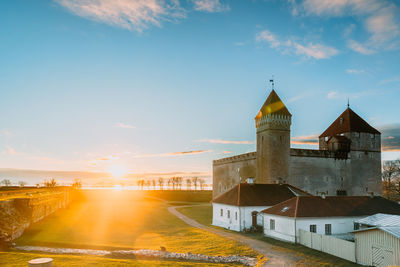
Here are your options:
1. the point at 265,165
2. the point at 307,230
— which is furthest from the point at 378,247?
the point at 265,165

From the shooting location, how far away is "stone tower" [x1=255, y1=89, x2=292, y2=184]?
161 ft

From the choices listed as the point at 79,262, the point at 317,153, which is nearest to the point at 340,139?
the point at 317,153

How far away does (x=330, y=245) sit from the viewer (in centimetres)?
2462

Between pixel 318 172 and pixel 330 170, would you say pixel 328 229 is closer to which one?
pixel 318 172

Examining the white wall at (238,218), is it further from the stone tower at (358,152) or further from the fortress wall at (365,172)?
the fortress wall at (365,172)

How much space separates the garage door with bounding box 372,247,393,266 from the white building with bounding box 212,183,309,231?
51.2 feet

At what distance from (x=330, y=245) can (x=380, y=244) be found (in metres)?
4.05

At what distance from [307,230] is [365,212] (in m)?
7.17

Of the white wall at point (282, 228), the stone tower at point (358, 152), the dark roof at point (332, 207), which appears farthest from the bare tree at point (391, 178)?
the white wall at point (282, 228)

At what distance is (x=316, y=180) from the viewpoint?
51.8 m

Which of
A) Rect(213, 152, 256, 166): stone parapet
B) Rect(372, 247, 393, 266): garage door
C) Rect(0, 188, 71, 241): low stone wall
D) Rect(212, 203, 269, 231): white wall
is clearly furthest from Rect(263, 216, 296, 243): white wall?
Rect(0, 188, 71, 241): low stone wall

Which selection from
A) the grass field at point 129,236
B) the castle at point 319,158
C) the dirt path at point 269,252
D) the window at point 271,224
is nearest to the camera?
the dirt path at point 269,252

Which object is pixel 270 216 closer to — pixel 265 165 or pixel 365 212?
pixel 365 212

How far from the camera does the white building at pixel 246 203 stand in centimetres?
Answer: 3619
